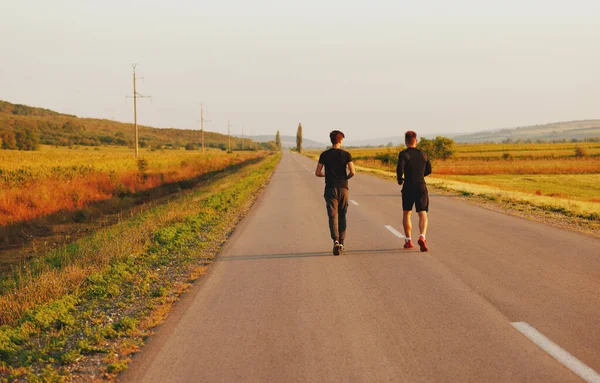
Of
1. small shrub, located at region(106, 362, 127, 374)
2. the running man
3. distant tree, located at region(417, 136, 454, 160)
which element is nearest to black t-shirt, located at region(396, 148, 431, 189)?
the running man

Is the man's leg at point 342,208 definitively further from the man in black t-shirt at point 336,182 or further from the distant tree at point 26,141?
the distant tree at point 26,141

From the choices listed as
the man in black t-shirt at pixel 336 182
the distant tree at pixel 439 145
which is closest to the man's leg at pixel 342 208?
the man in black t-shirt at pixel 336 182

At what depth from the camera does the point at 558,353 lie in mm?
3957

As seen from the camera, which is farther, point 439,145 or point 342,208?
point 439,145

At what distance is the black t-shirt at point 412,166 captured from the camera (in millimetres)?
8469

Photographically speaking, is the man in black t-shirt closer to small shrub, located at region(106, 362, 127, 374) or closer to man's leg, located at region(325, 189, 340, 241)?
man's leg, located at region(325, 189, 340, 241)

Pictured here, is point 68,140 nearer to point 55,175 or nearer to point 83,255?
point 55,175

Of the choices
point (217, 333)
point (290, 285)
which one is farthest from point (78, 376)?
point (290, 285)

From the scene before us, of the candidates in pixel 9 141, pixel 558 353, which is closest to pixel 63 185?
pixel 558 353

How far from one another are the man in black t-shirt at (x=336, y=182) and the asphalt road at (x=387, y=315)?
1.56ft

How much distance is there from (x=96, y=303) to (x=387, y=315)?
141 inches

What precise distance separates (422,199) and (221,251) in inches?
152

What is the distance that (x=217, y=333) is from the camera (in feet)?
15.1

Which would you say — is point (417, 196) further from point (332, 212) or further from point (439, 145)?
point (439, 145)
